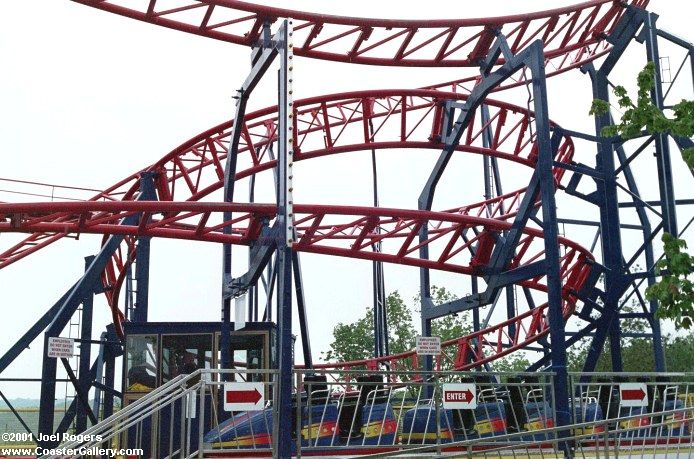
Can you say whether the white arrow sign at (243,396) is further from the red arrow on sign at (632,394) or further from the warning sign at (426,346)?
the warning sign at (426,346)

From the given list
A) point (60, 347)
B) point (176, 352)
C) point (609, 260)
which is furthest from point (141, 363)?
point (609, 260)

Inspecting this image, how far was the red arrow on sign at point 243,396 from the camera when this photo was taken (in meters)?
11.0

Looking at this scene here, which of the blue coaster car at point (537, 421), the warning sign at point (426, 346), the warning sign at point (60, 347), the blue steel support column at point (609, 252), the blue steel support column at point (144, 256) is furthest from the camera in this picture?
the blue steel support column at point (144, 256)

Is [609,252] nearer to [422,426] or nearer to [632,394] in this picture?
[632,394]

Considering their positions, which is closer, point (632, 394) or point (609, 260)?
point (632, 394)

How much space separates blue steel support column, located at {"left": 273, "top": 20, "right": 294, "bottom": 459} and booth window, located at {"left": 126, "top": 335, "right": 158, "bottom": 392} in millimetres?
4602

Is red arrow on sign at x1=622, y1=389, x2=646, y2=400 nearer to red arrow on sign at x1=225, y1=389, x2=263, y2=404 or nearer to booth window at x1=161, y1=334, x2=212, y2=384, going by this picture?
red arrow on sign at x1=225, y1=389, x2=263, y2=404

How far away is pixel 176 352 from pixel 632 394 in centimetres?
780

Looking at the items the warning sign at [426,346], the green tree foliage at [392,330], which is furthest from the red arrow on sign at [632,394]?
the green tree foliage at [392,330]

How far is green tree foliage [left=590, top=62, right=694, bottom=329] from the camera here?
507 inches

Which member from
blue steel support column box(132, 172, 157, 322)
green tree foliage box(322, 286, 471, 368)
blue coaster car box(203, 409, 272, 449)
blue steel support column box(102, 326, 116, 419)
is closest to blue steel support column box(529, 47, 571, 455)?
blue coaster car box(203, 409, 272, 449)

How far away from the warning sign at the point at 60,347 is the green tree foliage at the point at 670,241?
33.2ft

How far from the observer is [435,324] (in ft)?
172

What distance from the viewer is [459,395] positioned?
518 inches
